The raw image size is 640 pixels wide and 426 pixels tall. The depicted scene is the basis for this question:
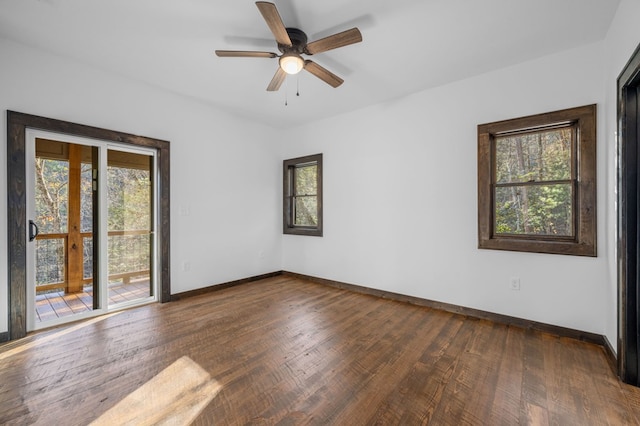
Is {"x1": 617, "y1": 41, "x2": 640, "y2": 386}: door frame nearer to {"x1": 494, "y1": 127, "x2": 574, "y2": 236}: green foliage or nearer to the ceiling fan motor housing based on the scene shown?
{"x1": 494, "y1": 127, "x2": 574, "y2": 236}: green foliage

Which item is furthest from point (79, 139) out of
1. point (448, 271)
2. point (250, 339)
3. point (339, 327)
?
Answer: point (448, 271)

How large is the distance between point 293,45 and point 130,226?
2905mm

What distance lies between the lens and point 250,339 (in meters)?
2.54

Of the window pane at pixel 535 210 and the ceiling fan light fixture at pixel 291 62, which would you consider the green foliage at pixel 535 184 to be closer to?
the window pane at pixel 535 210

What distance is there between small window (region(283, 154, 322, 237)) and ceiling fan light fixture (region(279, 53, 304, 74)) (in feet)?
7.04

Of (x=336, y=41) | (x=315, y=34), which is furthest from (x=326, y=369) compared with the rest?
(x=315, y=34)

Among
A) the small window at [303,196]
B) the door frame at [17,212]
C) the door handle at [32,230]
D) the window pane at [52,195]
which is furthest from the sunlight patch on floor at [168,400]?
the small window at [303,196]

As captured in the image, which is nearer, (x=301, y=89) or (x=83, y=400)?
(x=83, y=400)

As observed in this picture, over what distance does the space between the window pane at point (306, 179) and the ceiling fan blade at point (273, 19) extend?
2727 millimetres

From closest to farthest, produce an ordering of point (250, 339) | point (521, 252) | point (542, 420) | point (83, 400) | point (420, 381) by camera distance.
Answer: point (542, 420) < point (83, 400) < point (420, 381) < point (250, 339) < point (521, 252)

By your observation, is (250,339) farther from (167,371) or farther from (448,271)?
(448,271)

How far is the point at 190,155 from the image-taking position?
3.84 m

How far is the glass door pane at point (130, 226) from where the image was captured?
3270 millimetres

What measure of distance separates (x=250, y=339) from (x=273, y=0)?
9.20ft
